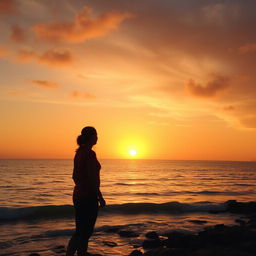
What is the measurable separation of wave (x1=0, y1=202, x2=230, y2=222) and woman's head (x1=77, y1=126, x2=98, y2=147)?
11.9 metres

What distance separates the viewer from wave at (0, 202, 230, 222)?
1650 centimetres

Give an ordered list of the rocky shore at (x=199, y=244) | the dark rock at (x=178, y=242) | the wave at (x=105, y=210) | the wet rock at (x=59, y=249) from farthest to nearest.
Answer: the wave at (x=105, y=210), the wet rock at (x=59, y=249), the dark rock at (x=178, y=242), the rocky shore at (x=199, y=244)

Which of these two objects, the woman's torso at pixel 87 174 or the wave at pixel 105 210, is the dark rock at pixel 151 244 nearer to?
the woman's torso at pixel 87 174

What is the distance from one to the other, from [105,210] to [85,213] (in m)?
13.5

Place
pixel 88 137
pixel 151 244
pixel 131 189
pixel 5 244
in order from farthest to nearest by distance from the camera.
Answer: pixel 131 189
pixel 5 244
pixel 151 244
pixel 88 137

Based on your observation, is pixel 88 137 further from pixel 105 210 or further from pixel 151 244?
pixel 105 210

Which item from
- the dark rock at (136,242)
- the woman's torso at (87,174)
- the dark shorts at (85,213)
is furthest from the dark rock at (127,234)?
the woman's torso at (87,174)

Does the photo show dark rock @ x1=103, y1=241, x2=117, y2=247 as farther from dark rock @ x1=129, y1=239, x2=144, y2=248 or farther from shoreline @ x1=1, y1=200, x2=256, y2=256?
dark rock @ x1=129, y1=239, x2=144, y2=248

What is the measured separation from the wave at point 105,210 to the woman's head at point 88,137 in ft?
39.1

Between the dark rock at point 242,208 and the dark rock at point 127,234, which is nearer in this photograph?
the dark rock at point 127,234

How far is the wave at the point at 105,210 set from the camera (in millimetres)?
16500

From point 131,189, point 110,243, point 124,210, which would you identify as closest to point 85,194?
point 110,243

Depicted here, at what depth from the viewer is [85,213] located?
16.6 feet

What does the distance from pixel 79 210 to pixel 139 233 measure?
22.4 ft
